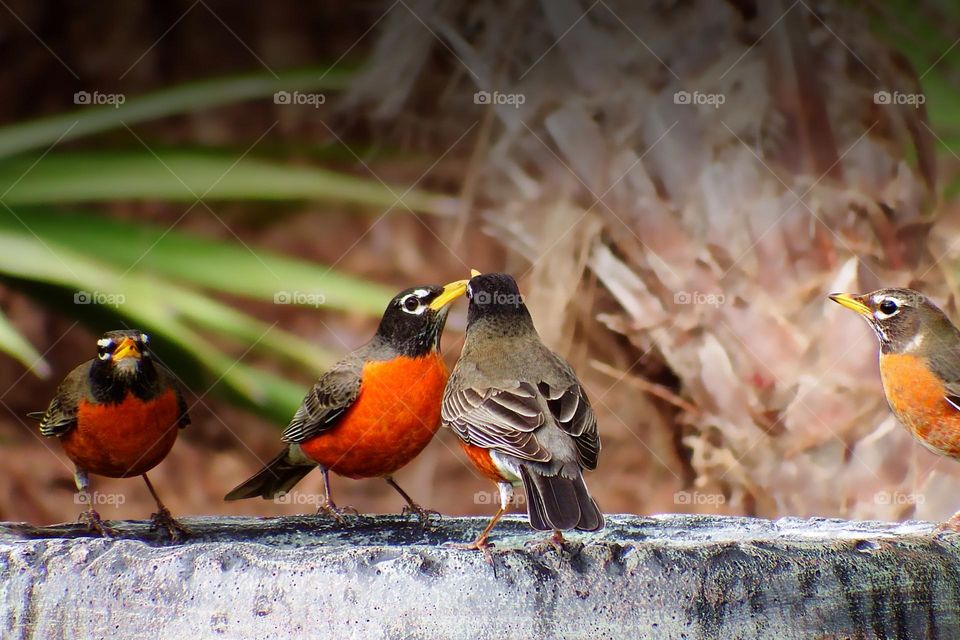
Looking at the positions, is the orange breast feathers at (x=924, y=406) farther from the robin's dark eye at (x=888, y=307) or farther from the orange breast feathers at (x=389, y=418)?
A: the orange breast feathers at (x=389, y=418)

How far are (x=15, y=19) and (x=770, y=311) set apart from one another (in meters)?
5.59

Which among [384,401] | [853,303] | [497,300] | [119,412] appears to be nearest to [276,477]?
[384,401]

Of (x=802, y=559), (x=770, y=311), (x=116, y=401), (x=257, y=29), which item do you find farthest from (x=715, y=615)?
(x=257, y=29)

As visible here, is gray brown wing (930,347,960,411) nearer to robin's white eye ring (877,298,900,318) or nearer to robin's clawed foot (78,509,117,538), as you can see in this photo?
robin's white eye ring (877,298,900,318)

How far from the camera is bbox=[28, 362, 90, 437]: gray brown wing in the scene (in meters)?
3.07

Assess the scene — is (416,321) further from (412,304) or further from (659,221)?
(659,221)

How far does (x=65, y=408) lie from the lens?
3092mm

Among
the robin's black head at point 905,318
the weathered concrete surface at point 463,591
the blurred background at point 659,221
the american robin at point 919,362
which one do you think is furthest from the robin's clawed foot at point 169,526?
the robin's black head at point 905,318

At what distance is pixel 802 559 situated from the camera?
205 cm

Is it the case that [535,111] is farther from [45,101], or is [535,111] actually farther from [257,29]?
[45,101]

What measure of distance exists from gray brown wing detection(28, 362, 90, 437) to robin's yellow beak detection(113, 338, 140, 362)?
194mm

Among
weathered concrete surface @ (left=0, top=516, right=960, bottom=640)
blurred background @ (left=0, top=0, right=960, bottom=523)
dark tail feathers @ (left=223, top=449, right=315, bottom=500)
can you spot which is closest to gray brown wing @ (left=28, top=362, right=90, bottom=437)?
dark tail feathers @ (left=223, top=449, right=315, bottom=500)

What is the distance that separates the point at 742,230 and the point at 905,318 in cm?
124

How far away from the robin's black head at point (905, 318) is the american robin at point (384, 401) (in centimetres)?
126
